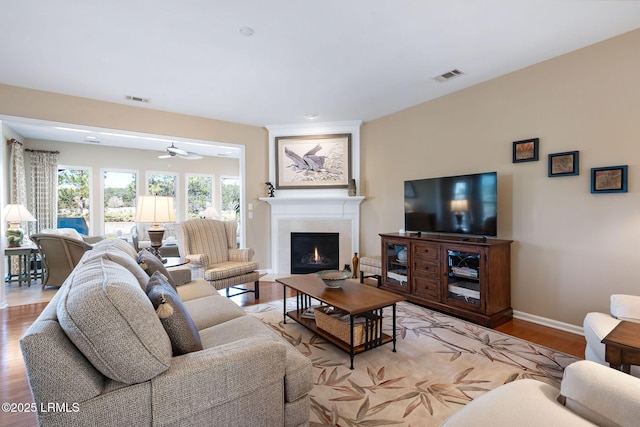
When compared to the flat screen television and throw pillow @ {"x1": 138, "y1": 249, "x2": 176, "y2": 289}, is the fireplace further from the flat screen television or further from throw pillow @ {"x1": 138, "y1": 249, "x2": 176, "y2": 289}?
throw pillow @ {"x1": 138, "y1": 249, "x2": 176, "y2": 289}

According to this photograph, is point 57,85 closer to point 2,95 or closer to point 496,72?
point 2,95

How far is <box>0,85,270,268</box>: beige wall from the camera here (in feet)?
12.1

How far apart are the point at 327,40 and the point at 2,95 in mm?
3978

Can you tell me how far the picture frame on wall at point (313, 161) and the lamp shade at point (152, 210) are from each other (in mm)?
2423

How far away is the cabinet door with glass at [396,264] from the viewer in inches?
152

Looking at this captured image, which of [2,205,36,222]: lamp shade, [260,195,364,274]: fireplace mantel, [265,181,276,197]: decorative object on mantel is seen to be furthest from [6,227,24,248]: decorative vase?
[265,181,276,197]: decorative object on mantel

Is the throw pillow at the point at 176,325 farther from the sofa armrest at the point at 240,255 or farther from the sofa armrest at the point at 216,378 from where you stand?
the sofa armrest at the point at 240,255

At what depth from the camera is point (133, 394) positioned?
42.9 inches

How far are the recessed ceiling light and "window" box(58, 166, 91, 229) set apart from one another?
6378 millimetres

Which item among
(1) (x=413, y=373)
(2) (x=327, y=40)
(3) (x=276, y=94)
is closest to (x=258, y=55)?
(2) (x=327, y=40)

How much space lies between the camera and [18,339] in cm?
286

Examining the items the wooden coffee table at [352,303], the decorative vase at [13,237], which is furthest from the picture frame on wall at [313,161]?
the decorative vase at [13,237]

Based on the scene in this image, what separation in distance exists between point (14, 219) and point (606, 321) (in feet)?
23.0

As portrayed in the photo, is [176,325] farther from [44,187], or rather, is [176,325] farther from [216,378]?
[44,187]
